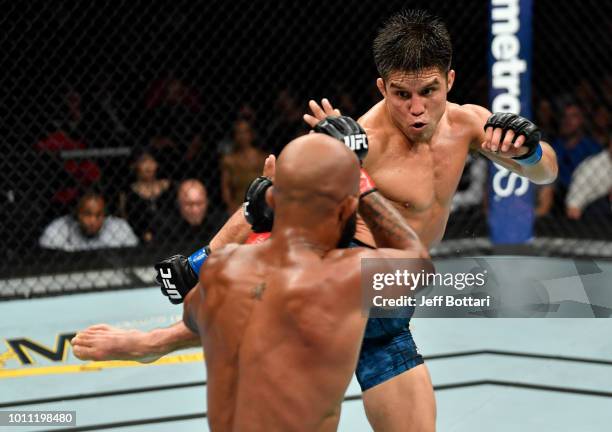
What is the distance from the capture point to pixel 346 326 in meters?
1.50

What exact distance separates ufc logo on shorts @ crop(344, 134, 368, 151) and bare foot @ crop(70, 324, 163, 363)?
53cm

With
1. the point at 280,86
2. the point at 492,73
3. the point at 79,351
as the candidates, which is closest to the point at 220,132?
the point at 280,86

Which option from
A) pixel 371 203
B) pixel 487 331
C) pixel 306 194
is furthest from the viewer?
pixel 487 331

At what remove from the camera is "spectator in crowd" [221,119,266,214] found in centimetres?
514

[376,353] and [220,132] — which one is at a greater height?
[220,132]

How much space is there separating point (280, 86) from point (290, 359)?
4105 mm

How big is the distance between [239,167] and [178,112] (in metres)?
0.49

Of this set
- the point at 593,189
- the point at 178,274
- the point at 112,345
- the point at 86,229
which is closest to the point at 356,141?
the point at 112,345

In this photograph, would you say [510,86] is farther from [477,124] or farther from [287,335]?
[287,335]

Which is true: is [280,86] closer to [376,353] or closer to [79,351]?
[376,353]

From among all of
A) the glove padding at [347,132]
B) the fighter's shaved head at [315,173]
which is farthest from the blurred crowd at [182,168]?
the fighter's shaved head at [315,173]

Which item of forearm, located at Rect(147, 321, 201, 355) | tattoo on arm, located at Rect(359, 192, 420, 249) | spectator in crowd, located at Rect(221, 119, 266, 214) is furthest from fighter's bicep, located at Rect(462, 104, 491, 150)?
spectator in crowd, located at Rect(221, 119, 266, 214)

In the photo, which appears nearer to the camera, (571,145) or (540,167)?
(540,167)

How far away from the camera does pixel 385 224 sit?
163 cm
